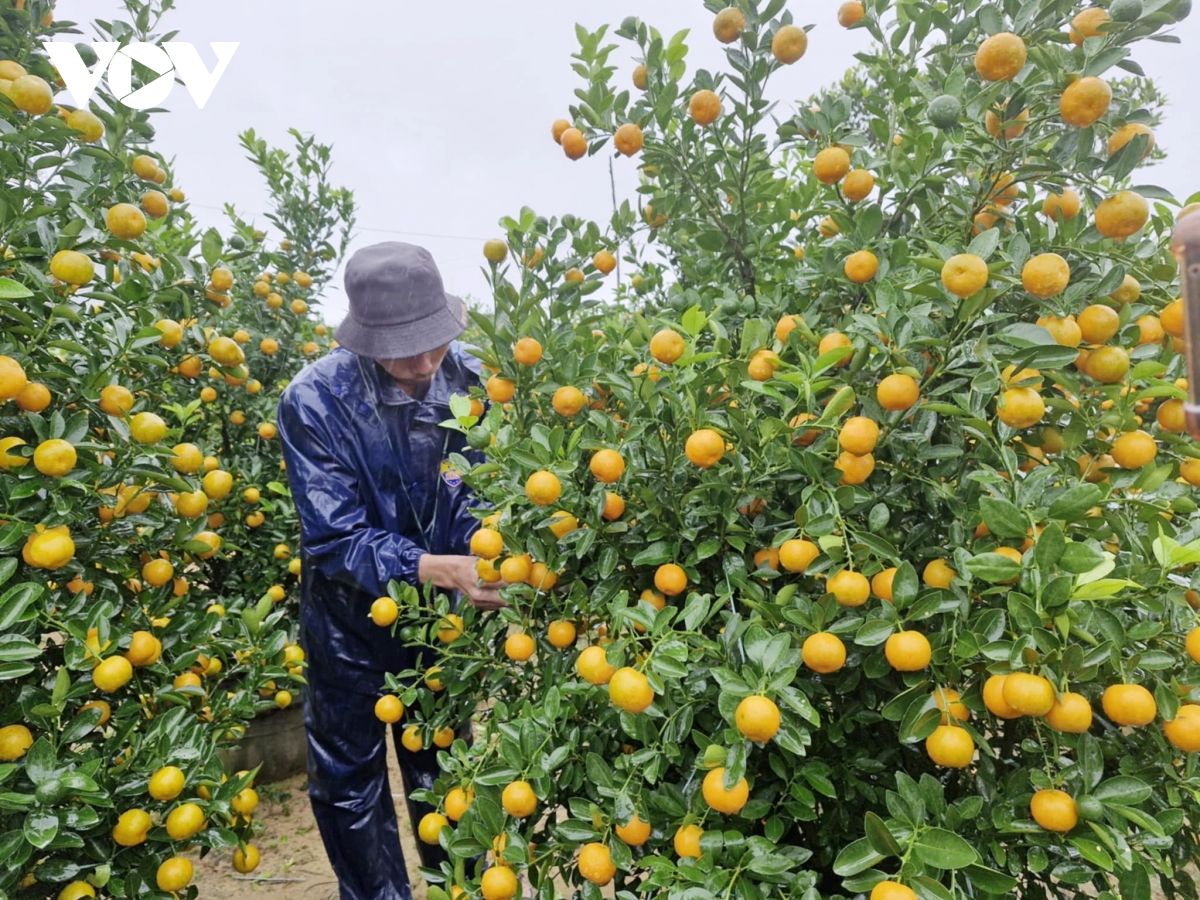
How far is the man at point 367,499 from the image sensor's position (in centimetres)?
206

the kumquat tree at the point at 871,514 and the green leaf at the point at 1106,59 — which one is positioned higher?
the green leaf at the point at 1106,59

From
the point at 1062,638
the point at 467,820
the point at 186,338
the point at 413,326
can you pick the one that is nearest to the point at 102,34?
the point at 186,338

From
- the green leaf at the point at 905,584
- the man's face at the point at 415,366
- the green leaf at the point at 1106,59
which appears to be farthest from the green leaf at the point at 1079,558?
the man's face at the point at 415,366

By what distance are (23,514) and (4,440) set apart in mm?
143

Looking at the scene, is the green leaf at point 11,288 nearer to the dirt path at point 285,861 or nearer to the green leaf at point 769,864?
the green leaf at point 769,864

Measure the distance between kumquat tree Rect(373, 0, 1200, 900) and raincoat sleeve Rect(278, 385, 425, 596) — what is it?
1.61 ft

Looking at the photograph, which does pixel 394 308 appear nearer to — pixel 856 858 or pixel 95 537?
pixel 95 537

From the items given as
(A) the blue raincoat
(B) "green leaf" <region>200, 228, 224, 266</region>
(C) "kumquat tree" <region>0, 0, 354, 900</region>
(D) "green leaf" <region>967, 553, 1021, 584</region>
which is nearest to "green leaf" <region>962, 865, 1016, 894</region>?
(D) "green leaf" <region>967, 553, 1021, 584</region>

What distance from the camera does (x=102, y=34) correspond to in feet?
5.55

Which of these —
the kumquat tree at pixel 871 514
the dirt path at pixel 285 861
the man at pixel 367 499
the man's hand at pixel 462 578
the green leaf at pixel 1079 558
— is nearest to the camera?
the green leaf at pixel 1079 558

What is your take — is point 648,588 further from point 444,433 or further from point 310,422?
point 310,422

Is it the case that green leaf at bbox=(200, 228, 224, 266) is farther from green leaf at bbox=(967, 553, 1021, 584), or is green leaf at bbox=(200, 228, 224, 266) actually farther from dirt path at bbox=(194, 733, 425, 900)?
dirt path at bbox=(194, 733, 425, 900)

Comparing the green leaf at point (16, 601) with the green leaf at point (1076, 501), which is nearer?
the green leaf at point (1076, 501)

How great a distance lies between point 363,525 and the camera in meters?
2.10
